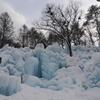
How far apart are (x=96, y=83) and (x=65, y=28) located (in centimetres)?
1167

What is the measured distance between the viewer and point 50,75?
7305 millimetres

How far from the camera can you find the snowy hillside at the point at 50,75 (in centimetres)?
388

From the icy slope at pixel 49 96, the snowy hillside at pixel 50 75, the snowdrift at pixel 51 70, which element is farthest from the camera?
the snowdrift at pixel 51 70

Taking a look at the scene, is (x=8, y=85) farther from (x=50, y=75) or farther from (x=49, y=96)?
(x=50, y=75)

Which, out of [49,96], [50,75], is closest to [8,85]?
[49,96]

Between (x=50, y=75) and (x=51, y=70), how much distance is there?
0.37 metres

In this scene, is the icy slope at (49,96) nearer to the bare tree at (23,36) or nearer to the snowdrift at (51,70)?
the snowdrift at (51,70)

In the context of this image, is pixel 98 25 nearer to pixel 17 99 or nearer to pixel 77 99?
pixel 77 99

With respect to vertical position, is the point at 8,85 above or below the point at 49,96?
above

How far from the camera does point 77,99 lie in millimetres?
3465

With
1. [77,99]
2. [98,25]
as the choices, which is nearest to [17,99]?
[77,99]

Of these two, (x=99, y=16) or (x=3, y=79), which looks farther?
(x=99, y=16)

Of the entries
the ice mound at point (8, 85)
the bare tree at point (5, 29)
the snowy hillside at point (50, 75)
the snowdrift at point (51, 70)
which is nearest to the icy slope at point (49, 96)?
the snowy hillside at point (50, 75)

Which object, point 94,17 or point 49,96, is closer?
point 49,96
